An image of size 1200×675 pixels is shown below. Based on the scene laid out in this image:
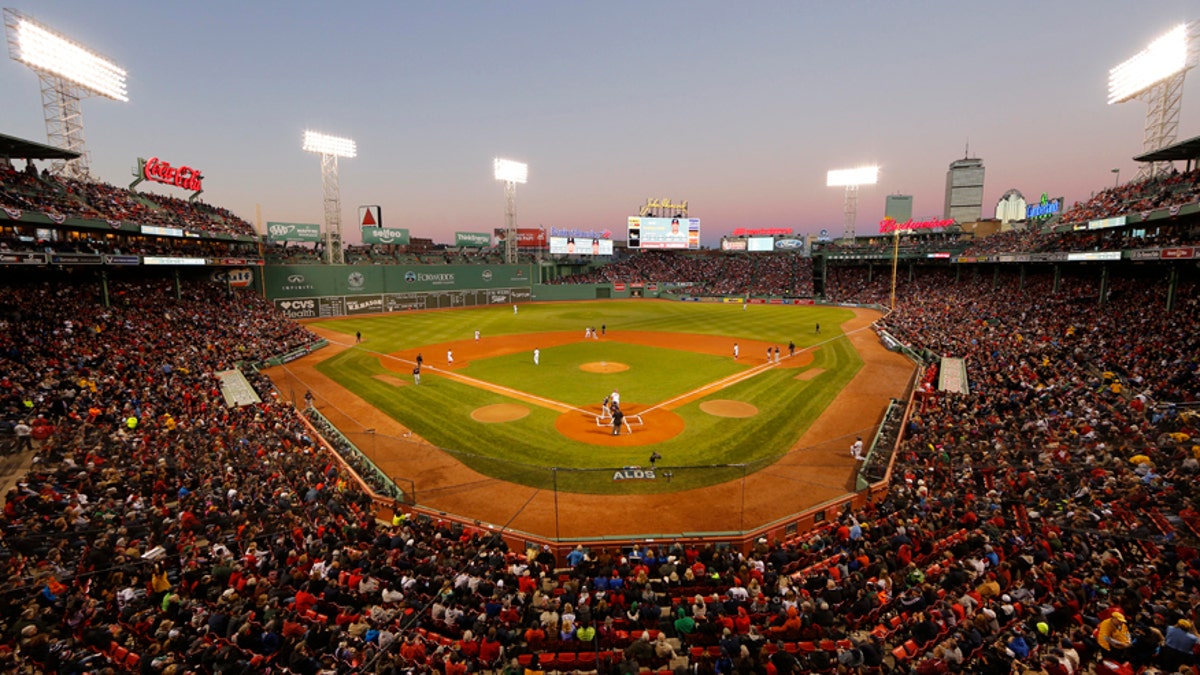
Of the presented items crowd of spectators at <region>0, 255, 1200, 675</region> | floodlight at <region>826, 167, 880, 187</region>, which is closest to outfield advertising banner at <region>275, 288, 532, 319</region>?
crowd of spectators at <region>0, 255, 1200, 675</region>

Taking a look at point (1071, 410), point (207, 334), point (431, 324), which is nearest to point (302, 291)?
point (431, 324)

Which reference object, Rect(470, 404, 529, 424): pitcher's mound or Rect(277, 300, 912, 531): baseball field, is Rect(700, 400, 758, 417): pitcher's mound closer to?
Rect(277, 300, 912, 531): baseball field

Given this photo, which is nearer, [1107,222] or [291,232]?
[1107,222]

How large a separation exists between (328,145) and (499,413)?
1756 inches

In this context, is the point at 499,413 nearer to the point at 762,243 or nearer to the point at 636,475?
the point at 636,475

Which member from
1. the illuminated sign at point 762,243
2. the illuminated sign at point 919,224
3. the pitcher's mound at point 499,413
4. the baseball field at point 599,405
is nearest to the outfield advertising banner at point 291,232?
the baseball field at point 599,405

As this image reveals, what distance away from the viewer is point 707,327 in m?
49.1

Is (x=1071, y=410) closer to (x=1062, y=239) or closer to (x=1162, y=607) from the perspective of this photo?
(x=1162, y=607)

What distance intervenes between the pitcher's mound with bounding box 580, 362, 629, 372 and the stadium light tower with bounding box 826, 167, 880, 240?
176ft

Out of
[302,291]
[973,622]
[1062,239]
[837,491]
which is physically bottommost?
[837,491]

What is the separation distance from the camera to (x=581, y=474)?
55.0ft

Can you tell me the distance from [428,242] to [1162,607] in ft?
290

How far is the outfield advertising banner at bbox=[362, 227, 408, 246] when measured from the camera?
61.4 m

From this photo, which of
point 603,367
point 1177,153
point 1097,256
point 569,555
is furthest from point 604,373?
point 1177,153
